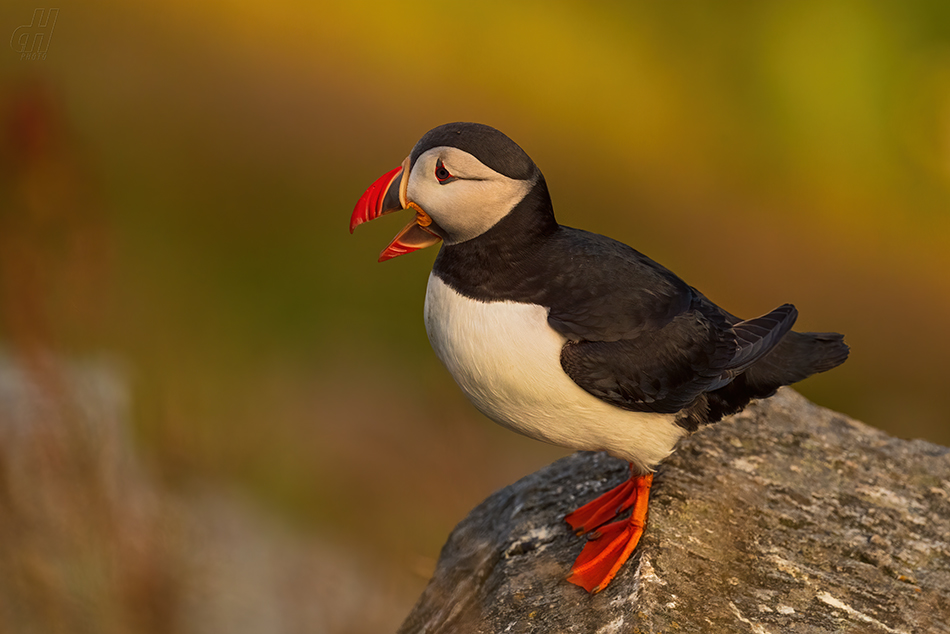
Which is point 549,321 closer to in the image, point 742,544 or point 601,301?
point 601,301

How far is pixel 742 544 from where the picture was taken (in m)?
3.26

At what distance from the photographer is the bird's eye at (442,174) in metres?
2.83

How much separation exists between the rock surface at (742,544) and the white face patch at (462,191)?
1410mm

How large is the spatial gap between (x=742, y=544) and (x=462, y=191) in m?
1.80

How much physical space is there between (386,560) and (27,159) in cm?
281

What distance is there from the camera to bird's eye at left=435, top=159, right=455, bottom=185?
2.83m

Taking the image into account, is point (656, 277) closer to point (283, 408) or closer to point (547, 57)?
point (283, 408)

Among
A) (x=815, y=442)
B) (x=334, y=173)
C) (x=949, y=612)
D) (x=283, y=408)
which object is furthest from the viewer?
(x=334, y=173)

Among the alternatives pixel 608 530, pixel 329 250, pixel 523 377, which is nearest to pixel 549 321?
pixel 523 377

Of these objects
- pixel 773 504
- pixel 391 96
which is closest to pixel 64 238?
pixel 773 504

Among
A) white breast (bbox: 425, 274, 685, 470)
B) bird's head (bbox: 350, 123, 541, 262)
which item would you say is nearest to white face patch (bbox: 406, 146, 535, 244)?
bird's head (bbox: 350, 123, 541, 262)

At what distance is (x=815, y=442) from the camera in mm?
4082

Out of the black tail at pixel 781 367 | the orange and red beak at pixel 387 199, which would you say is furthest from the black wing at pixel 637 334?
the orange and red beak at pixel 387 199

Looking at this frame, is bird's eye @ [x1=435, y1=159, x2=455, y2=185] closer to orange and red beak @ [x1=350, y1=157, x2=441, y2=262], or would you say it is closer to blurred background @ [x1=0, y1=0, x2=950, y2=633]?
orange and red beak @ [x1=350, y1=157, x2=441, y2=262]
